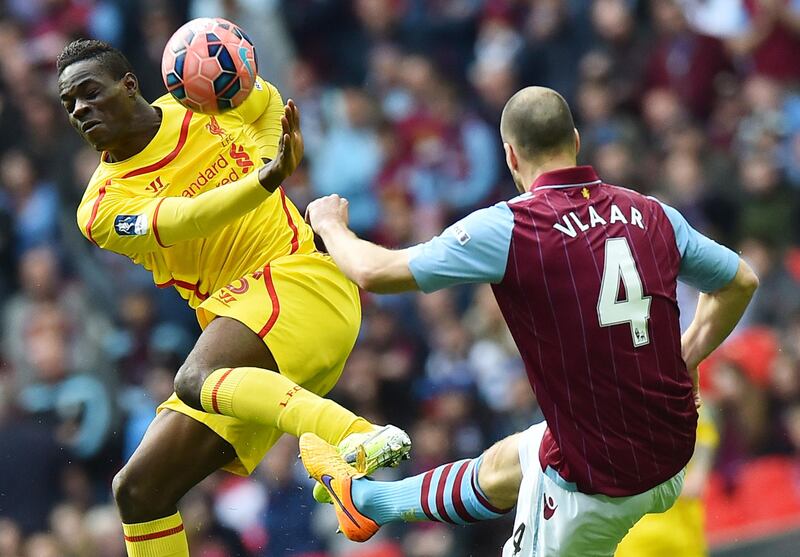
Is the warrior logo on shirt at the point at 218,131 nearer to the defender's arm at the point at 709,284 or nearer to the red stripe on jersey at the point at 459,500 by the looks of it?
the red stripe on jersey at the point at 459,500

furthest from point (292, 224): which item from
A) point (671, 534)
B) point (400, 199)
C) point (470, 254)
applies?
point (400, 199)

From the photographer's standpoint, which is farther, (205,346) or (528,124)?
(205,346)

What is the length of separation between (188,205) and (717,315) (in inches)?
90.0

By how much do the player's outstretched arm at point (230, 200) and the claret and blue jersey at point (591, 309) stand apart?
34.6 inches

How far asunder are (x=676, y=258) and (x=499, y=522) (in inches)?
200

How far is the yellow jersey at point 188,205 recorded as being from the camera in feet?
21.7

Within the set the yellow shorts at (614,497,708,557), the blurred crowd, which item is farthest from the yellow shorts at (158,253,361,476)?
the blurred crowd

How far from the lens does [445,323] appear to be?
1173cm

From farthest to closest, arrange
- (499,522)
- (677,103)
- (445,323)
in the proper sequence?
(677,103)
(445,323)
(499,522)

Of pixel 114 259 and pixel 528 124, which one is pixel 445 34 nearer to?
pixel 114 259

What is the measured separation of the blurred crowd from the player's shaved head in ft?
17.1

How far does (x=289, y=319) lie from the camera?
674cm

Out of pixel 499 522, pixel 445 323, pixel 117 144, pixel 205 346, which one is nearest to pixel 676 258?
pixel 205 346

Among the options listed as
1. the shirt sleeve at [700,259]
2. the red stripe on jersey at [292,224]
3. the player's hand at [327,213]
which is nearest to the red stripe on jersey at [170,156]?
the red stripe on jersey at [292,224]
